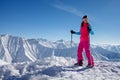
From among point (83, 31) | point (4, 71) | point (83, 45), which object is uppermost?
point (83, 31)

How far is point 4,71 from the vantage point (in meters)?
18.7

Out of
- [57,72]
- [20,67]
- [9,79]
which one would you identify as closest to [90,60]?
[57,72]

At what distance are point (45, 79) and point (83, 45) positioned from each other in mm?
4226

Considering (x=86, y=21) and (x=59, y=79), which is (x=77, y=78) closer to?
(x=59, y=79)

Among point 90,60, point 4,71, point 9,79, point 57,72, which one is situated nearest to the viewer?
point 9,79

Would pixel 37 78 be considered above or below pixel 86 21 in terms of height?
below

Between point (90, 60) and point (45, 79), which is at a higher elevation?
point (90, 60)

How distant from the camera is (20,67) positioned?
64.9 ft

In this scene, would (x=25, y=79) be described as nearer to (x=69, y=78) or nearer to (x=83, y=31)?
(x=69, y=78)

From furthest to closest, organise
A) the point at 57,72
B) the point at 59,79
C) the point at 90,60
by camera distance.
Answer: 1. the point at 90,60
2. the point at 57,72
3. the point at 59,79

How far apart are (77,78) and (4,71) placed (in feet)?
35.5

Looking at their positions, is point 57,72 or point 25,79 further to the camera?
point 57,72

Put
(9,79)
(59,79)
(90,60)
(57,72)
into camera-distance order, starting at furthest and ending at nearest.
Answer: (90,60), (57,72), (9,79), (59,79)

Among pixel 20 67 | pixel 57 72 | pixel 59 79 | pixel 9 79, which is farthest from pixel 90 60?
pixel 20 67
